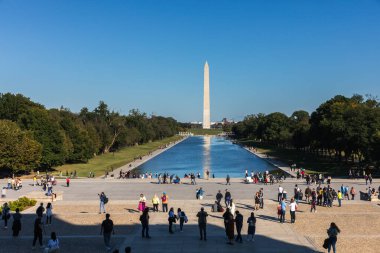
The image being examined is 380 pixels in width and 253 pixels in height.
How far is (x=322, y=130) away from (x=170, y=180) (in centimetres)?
3800

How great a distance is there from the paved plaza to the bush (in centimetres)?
66

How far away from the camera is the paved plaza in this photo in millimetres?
17750

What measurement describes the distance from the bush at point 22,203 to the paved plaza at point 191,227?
0.66 m

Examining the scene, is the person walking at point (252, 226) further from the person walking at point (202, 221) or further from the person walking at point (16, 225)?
the person walking at point (16, 225)

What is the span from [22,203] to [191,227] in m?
12.5

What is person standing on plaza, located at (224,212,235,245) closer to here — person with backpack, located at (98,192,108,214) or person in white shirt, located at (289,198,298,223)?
person in white shirt, located at (289,198,298,223)

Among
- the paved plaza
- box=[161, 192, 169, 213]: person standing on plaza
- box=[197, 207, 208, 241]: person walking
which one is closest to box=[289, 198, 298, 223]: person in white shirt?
the paved plaza

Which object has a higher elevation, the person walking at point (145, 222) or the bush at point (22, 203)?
the person walking at point (145, 222)

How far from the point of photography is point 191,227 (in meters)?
21.4

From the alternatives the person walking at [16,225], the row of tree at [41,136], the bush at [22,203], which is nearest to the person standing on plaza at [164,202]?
the person walking at [16,225]

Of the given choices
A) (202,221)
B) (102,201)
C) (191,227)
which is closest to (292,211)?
(191,227)

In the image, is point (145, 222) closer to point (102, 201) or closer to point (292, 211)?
point (102, 201)

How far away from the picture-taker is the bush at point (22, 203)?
2703 centimetres

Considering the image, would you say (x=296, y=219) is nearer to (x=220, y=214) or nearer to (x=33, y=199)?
(x=220, y=214)
